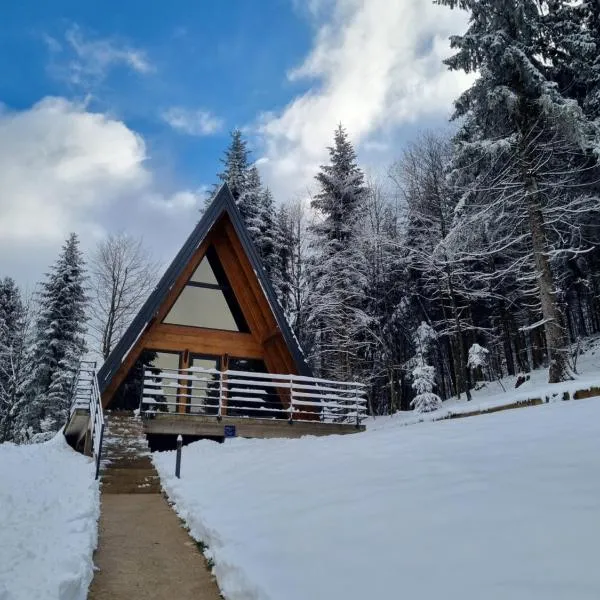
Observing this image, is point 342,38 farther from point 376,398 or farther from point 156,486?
point 376,398

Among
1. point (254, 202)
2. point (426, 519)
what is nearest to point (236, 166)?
point (254, 202)

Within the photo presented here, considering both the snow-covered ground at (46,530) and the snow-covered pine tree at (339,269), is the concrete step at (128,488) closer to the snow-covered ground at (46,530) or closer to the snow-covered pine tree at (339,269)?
the snow-covered ground at (46,530)

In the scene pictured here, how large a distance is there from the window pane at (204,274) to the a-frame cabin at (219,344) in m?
0.04

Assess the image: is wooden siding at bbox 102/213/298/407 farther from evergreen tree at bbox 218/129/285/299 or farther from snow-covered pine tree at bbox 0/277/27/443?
snow-covered pine tree at bbox 0/277/27/443

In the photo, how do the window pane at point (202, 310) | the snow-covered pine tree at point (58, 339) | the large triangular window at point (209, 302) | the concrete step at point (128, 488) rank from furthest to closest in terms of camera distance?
the snow-covered pine tree at point (58, 339)
the large triangular window at point (209, 302)
the window pane at point (202, 310)
the concrete step at point (128, 488)

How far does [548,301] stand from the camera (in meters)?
11.3

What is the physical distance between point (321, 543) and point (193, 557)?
1765mm

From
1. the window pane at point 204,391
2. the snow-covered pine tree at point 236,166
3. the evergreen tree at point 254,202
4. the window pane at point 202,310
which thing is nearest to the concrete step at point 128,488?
the window pane at point 204,391

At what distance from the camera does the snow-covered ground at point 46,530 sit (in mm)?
3205

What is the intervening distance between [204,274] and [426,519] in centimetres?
1301

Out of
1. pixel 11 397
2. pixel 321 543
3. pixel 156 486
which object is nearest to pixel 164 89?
pixel 156 486

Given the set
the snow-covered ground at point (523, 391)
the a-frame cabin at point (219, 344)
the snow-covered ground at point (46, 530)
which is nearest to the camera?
the snow-covered ground at point (46, 530)

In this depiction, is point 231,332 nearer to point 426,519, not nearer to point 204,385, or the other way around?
point 204,385

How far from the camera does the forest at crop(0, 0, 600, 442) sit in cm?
1238
